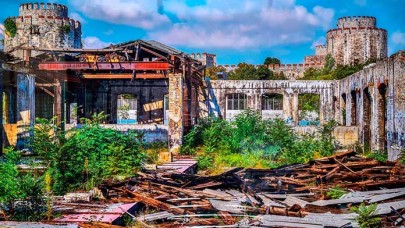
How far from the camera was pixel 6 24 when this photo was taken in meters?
47.1

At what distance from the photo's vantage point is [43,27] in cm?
4897

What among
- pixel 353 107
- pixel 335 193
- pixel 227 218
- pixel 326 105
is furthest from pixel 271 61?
pixel 227 218

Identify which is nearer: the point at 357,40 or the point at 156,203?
the point at 156,203

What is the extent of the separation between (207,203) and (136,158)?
3.50m

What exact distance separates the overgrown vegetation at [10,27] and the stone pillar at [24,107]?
32.5 m

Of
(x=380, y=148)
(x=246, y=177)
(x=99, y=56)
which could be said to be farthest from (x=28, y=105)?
(x=380, y=148)

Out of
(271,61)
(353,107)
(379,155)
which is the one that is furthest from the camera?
(271,61)

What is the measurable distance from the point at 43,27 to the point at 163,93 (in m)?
29.4

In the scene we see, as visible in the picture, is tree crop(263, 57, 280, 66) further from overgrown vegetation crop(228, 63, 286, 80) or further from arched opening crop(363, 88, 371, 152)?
arched opening crop(363, 88, 371, 152)

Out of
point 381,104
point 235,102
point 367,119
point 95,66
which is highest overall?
point 95,66

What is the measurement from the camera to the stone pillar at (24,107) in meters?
17.0

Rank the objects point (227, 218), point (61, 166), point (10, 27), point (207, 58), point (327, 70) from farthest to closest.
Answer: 1. point (207, 58)
2. point (327, 70)
3. point (10, 27)
4. point (61, 166)
5. point (227, 218)

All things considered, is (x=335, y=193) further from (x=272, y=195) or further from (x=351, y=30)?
(x=351, y=30)

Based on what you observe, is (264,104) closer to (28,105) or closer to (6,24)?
(28,105)
